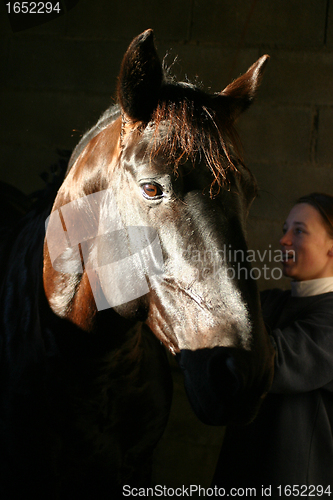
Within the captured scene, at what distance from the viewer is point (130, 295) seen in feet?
2.48

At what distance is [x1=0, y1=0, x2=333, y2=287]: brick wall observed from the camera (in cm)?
219

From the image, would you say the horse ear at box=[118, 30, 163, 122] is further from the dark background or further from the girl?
the dark background

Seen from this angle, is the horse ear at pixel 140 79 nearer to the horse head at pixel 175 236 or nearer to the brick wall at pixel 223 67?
the horse head at pixel 175 236

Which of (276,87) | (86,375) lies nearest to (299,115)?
(276,87)

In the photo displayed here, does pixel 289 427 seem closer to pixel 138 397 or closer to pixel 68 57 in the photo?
pixel 138 397

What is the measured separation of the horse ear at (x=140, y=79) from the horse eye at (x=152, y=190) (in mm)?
169

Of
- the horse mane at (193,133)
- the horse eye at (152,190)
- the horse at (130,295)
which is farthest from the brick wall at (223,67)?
the horse eye at (152,190)

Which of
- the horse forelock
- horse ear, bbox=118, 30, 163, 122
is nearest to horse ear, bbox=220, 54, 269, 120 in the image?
the horse forelock

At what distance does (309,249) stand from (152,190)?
2.34ft

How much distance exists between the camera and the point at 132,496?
3.80 ft

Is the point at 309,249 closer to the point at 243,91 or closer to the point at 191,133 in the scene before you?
the point at 243,91

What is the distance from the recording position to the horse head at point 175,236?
60cm

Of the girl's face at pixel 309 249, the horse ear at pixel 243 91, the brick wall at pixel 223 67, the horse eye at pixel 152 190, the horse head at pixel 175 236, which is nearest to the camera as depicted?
the horse head at pixel 175 236

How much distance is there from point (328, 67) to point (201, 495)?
268 cm
